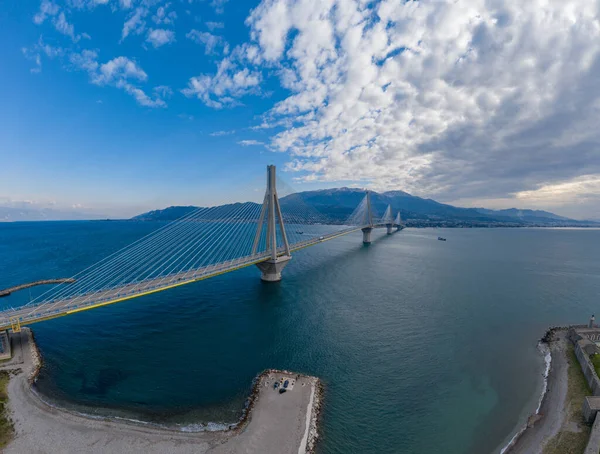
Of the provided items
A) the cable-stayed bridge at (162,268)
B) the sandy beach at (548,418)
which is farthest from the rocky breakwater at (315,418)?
the cable-stayed bridge at (162,268)

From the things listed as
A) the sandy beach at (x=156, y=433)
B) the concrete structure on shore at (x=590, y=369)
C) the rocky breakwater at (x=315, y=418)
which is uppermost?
the concrete structure on shore at (x=590, y=369)

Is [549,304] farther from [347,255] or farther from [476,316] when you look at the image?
[347,255]

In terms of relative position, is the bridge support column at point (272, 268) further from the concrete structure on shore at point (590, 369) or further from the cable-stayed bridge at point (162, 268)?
the concrete structure on shore at point (590, 369)

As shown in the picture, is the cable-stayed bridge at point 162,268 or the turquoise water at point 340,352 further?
the cable-stayed bridge at point 162,268

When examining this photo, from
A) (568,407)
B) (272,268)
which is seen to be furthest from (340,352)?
(272,268)

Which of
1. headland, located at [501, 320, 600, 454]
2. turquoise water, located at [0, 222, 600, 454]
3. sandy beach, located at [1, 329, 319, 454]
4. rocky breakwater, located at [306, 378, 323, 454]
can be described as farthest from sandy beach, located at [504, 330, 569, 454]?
sandy beach, located at [1, 329, 319, 454]

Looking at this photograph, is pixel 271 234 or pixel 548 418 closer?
pixel 548 418

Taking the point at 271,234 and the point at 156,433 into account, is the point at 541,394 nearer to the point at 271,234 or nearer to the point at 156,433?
the point at 156,433
